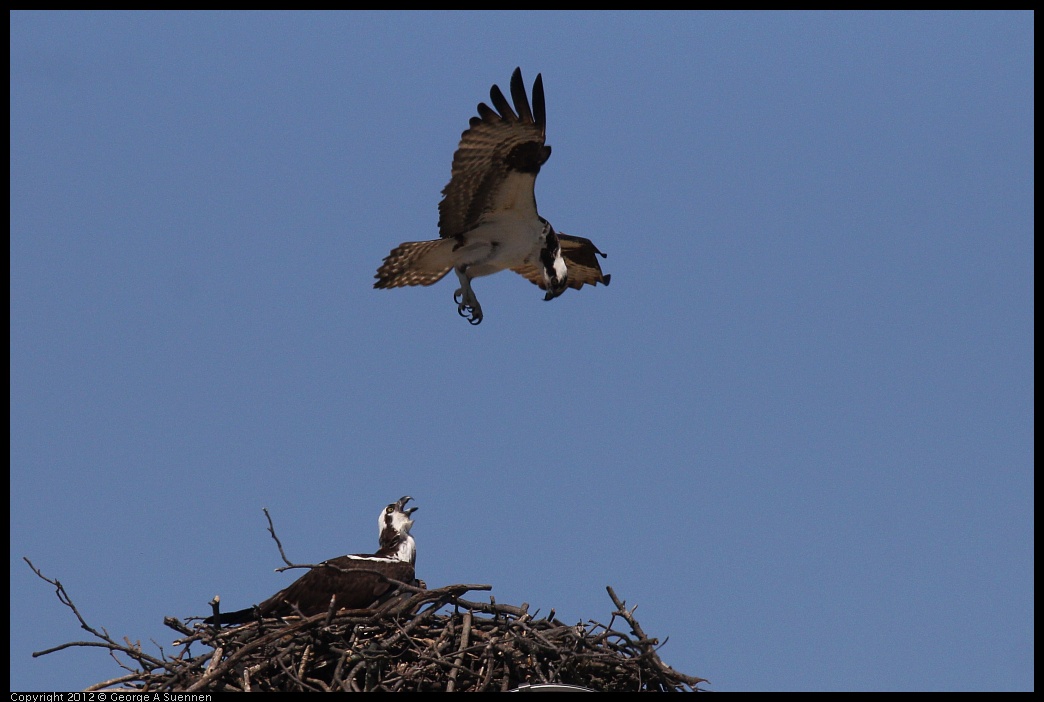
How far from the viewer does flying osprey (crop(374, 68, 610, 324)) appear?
9242 mm

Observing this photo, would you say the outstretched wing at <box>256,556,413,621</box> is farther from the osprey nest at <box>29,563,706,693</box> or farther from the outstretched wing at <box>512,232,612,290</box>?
the outstretched wing at <box>512,232,612,290</box>

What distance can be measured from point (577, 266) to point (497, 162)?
78.8 inches

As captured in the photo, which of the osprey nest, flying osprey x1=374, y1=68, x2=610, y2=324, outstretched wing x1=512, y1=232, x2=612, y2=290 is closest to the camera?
the osprey nest

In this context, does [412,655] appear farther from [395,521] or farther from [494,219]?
[494,219]

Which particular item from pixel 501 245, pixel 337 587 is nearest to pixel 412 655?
pixel 337 587

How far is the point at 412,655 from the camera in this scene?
725 cm

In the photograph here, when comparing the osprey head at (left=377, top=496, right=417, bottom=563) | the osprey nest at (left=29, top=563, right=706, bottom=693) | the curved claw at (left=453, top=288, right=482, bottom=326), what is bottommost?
the osprey nest at (left=29, top=563, right=706, bottom=693)

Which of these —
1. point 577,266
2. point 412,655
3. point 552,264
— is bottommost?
point 412,655

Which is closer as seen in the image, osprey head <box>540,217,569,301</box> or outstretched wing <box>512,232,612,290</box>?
osprey head <box>540,217,569,301</box>

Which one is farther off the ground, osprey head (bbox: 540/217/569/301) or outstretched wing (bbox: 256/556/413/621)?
osprey head (bbox: 540/217/569/301)

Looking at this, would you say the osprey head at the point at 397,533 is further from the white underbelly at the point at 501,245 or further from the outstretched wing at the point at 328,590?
the white underbelly at the point at 501,245

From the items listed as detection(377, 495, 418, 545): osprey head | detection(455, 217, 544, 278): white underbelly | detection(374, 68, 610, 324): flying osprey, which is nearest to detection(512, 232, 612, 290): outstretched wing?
detection(374, 68, 610, 324): flying osprey

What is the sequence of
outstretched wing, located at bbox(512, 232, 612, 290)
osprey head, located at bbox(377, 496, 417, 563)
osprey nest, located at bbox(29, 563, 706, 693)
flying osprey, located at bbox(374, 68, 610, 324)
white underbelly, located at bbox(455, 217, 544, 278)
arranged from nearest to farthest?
osprey nest, located at bbox(29, 563, 706, 693) < osprey head, located at bbox(377, 496, 417, 563) < flying osprey, located at bbox(374, 68, 610, 324) < white underbelly, located at bbox(455, 217, 544, 278) < outstretched wing, located at bbox(512, 232, 612, 290)
